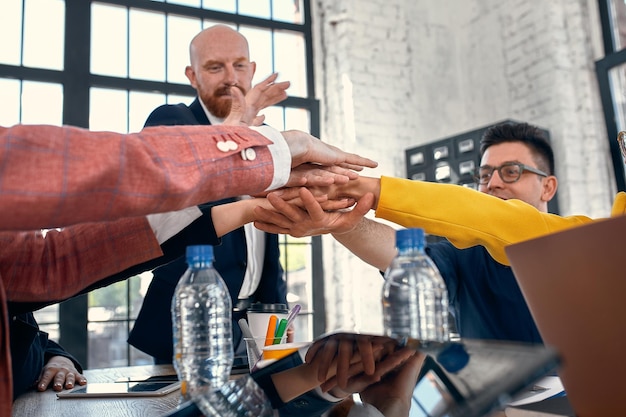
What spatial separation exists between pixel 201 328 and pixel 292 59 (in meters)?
3.40

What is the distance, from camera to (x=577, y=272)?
20.0 inches

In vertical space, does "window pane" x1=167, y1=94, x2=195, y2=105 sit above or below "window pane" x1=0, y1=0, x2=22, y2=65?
below

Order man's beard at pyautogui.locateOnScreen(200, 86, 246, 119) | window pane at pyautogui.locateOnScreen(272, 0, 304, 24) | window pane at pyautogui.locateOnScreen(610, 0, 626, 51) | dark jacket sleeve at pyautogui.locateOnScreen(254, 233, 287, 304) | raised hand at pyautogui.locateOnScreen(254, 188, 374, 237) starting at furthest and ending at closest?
1. window pane at pyautogui.locateOnScreen(272, 0, 304, 24)
2. window pane at pyautogui.locateOnScreen(610, 0, 626, 51)
3. man's beard at pyautogui.locateOnScreen(200, 86, 246, 119)
4. dark jacket sleeve at pyautogui.locateOnScreen(254, 233, 287, 304)
5. raised hand at pyautogui.locateOnScreen(254, 188, 374, 237)

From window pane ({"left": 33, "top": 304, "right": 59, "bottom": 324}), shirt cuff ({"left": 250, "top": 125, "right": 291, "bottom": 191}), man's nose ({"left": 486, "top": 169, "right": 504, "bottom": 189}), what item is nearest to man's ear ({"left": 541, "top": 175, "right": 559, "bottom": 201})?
man's nose ({"left": 486, "top": 169, "right": 504, "bottom": 189})

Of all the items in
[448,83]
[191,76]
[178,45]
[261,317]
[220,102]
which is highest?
[178,45]

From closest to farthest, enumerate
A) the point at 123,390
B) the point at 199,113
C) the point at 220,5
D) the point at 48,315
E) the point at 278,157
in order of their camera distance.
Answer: the point at 278,157
the point at 123,390
the point at 199,113
the point at 48,315
the point at 220,5

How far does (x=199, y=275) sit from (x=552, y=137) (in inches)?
124

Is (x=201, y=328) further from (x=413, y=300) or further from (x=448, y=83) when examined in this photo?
(x=448, y=83)

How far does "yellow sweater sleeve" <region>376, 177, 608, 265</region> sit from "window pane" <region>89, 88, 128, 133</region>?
114 inches

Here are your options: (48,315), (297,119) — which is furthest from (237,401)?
(297,119)

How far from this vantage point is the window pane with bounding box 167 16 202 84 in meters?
3.93

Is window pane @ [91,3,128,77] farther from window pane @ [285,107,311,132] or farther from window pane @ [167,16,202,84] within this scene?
window pane @ [285,107,311,132]

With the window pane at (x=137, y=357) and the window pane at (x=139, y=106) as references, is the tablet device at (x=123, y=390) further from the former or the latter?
the window pane at (x=139, y=106)

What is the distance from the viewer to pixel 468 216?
108 cm
